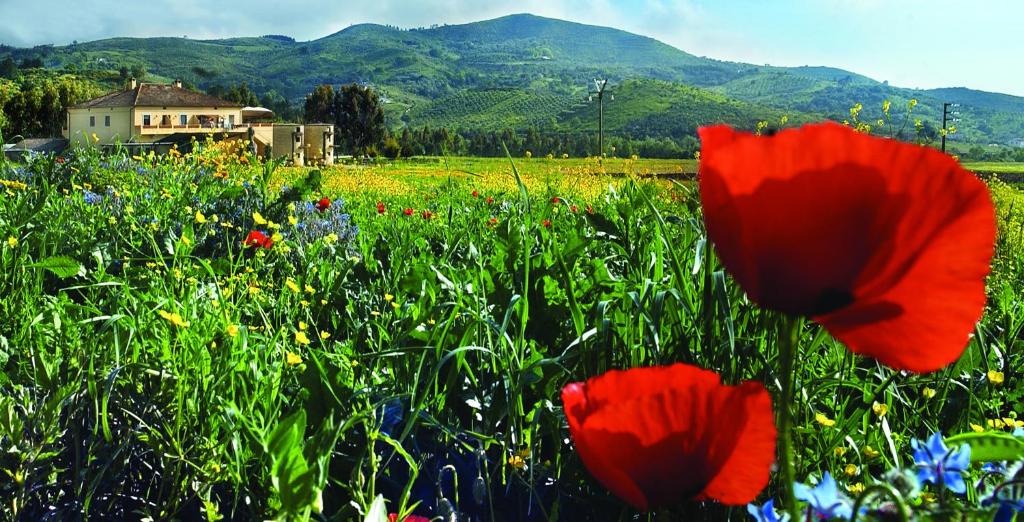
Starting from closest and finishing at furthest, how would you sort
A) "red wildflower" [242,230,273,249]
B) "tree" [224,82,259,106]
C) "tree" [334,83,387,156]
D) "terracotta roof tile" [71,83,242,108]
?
"red wildflower" [242,230,273,249], "terracotta roof tile" [71,83,242,108], "tree" [334,83,387,156], "tree" [224,82,259,106]

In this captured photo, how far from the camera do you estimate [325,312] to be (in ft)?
9.30

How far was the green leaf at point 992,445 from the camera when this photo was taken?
75cm

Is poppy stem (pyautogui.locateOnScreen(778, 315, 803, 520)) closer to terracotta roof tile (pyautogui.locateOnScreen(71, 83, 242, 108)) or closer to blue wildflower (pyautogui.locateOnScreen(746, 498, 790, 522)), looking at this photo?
blue wildflower (pyautogui.locateOnScreen(746, 498, 790, 522))

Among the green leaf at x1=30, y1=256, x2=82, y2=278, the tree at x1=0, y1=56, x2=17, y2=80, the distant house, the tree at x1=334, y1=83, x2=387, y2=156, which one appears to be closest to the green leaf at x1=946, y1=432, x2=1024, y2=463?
the green leaf at x1=30, y1=256, x2=82, y2=278

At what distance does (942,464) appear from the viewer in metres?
0.72

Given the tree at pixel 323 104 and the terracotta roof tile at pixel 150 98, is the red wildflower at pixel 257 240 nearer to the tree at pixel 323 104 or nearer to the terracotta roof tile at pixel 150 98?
the terracotta roof tile at pixel 150 98

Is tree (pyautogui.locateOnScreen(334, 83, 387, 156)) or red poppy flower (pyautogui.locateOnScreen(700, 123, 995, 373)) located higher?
tree (pyautogui.locateOnScreen(334, 83, 387, 156))

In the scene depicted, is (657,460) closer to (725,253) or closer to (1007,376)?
(725,253)

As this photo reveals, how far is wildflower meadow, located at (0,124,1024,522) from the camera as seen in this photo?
534 mm

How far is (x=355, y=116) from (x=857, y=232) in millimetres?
93380

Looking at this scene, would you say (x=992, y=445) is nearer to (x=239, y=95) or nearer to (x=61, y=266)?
(x=61, y=266)

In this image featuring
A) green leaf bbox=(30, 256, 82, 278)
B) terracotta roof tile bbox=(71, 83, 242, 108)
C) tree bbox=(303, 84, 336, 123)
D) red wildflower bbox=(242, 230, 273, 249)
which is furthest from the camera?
tree bbox=(303, 84, 336, 123)

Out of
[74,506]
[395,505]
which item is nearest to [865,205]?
[395,505]

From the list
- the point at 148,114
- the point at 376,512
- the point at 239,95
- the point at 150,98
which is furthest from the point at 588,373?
the point at 239,95
